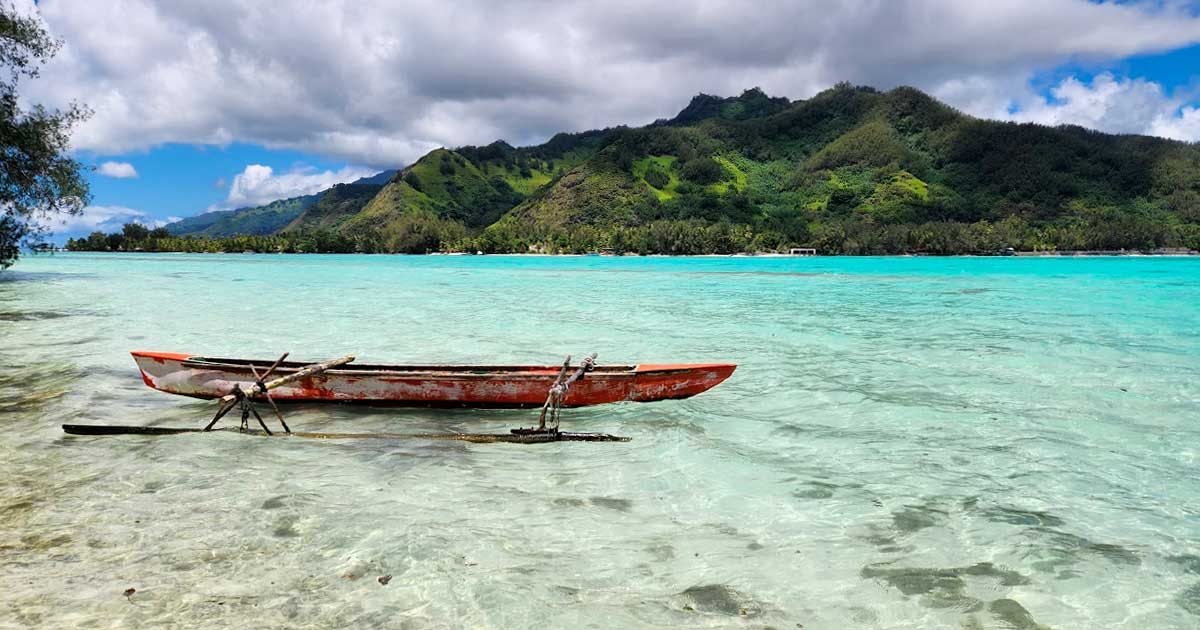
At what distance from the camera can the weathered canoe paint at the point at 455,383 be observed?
10.7 metres

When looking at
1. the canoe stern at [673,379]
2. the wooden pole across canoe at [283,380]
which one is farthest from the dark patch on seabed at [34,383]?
the canoe stern at [673,379]

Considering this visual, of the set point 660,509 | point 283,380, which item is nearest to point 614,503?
point 660,509

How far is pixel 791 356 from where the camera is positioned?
18.4m

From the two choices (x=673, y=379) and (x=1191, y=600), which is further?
(x=673, y=379)

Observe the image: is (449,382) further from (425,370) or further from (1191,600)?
(1191,600)

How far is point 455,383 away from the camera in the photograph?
35.2 ft

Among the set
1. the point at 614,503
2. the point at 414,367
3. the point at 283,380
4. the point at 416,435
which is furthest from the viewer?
the point at 414,367

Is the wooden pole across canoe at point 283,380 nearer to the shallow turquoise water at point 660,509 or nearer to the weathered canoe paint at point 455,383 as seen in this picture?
the weathered canoe paint at point 455,383

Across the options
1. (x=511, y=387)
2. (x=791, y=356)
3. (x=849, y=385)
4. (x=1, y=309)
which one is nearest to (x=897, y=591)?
(x=511, y=387)

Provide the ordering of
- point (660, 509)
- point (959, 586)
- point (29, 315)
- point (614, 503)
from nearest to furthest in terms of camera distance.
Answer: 1. point (959, 586)
2. point (660, 509)
3. point (614, 503)
4. point (29, 315)

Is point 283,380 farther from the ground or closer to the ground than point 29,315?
farther from the ground

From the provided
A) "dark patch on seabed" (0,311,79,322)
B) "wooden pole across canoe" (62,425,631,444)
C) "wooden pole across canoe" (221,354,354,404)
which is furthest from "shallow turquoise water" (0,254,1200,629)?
"dark patch on seabed" (0,311,79,322)

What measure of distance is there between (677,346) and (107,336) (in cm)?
1876

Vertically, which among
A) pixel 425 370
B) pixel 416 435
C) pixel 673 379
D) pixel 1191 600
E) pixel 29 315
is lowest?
pixel 1191 600
